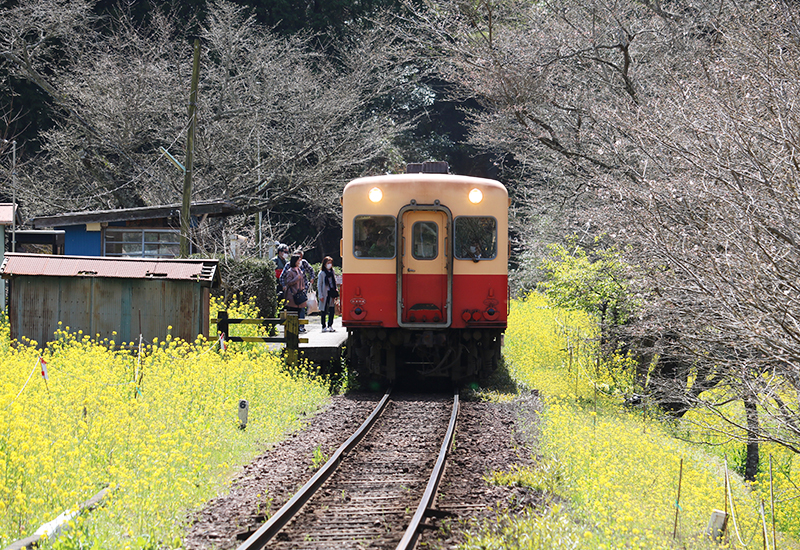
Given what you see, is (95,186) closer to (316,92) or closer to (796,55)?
(316,92)

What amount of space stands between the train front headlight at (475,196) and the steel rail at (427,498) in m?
3.91

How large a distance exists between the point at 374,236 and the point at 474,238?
1505 mm

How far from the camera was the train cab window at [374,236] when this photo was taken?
11.6 metres

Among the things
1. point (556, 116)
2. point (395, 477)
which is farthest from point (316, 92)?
point (395, 477)

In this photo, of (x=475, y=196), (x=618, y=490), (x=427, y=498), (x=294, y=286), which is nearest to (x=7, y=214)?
(x=294, y=286)

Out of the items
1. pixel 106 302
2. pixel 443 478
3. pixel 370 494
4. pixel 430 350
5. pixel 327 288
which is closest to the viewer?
A: pixel 370 494

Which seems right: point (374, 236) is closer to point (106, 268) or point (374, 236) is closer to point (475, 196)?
point (475, 196)

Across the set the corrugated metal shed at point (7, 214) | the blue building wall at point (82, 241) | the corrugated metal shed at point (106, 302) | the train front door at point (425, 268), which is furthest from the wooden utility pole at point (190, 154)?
the train front door at point (425, 268)

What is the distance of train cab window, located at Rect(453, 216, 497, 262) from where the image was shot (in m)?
11.7

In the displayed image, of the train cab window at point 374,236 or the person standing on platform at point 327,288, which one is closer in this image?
the train cab window at point 374,236

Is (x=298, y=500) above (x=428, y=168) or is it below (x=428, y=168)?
below

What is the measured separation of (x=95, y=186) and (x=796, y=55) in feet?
78.8

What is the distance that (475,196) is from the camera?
38.4ft

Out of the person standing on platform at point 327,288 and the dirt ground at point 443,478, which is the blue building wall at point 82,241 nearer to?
the person standing on platform at point 327,288
